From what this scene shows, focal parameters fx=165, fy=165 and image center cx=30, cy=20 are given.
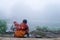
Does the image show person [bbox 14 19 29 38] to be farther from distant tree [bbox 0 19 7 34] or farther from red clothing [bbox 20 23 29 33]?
distant tree [bbox 0 19 7 34]

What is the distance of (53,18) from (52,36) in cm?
28

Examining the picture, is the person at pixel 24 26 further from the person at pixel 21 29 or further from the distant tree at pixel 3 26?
the distant tree at pixel 3 26

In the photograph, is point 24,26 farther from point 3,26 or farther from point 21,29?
point 3,26

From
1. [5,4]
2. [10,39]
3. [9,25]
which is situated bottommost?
[10,39]

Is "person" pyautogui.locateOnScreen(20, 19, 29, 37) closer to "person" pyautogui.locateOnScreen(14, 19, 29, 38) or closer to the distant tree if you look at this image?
"person" pyautogui.locateOnScreen(14, 19, 29, 38)

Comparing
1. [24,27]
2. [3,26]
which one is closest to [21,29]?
[24,27]

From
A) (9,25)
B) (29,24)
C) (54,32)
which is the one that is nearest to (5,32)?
(9,25)

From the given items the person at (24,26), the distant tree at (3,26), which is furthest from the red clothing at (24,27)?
the distant tree at (3,26)

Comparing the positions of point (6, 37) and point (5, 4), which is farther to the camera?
point (5, 4)

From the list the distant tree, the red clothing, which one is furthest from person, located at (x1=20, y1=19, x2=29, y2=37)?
the distant tree

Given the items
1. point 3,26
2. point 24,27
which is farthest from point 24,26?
point 3,26

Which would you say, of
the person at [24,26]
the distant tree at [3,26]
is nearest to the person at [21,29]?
the person at [24,26]

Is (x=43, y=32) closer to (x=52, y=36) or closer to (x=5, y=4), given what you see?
(x=52, y=36)

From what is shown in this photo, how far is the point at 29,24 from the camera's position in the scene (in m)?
2.52
